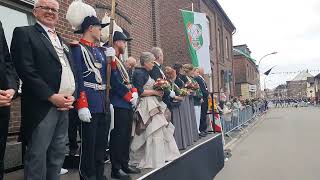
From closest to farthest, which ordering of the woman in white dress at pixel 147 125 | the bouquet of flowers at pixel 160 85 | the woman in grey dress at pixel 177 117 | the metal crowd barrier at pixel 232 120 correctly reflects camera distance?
the woman in white dress at pixel 147 125 → the bouquet of flowers at pixel 160 85 → the woman in grey dress at pixel 177 117 → the metal crowd barrier at pixel 232 120

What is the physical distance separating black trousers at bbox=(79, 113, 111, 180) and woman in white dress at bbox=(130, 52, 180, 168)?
4.59ft

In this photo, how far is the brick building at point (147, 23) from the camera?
575cm

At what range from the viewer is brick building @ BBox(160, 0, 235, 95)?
2048 cm

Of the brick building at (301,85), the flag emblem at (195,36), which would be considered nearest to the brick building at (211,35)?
the flag emblem at (195,36)

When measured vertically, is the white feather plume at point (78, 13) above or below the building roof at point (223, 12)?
below

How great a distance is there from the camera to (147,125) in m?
5.30

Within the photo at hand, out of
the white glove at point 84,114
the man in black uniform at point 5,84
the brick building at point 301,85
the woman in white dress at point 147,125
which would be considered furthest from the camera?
the brick building at point 301,85

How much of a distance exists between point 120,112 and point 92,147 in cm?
78

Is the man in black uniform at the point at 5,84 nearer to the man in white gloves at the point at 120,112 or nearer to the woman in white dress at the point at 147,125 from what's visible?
the man in white gloves at the point at 120,112

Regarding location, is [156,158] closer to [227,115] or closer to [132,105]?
[132,105]

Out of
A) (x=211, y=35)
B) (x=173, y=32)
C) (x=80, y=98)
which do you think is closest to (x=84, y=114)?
(x=80, y=98)

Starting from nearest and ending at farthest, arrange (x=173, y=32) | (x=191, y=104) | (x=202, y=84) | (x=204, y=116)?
(x=191, y=104), (x=202, y=84), (x=204, y=116), (x=173, y=32)

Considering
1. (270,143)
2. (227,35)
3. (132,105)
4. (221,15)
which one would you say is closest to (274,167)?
(270,143)

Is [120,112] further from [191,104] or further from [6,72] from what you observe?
[191,104]
